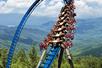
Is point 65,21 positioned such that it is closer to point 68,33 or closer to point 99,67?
point 68,33

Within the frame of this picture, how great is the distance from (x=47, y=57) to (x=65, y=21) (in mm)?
2285

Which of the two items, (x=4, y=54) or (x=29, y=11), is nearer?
(x=29, y=11)

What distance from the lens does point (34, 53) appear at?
15488 centimetres

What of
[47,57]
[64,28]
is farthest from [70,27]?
[47,57]

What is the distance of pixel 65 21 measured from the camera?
17719 mm

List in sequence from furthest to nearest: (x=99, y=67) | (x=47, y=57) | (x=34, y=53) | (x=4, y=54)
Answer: (x=99, y=67)
(x=34, y=53)
(x=4, y=54)
(x=47, y=57)

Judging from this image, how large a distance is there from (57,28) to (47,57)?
5.79ft

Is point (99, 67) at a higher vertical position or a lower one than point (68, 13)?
lower

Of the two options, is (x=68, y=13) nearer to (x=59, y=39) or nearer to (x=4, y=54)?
(x=59, y=39)

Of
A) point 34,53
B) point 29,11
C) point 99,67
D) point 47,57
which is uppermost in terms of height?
point 29,11

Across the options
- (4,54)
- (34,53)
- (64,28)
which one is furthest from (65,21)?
(34,53)

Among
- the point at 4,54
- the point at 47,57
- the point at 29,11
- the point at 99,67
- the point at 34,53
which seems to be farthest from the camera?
the point at 99,67

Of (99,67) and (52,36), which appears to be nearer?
(52,36)

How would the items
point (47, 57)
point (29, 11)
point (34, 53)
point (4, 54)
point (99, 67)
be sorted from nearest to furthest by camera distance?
point (47, 57), point (29, 11), point (4, 54), point (34, 53), point (99, 67)
